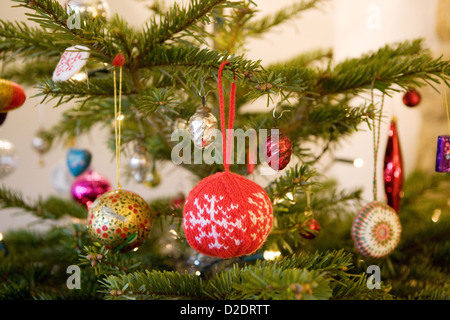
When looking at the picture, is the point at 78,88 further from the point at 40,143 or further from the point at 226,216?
the point at 40,143

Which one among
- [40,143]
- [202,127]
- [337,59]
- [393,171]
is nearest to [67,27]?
[202,127]

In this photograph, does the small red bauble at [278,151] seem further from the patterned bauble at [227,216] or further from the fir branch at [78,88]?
the fir branch at [78,88]

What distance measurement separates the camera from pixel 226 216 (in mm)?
388

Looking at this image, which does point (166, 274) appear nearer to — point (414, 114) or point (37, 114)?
point (414, 114)

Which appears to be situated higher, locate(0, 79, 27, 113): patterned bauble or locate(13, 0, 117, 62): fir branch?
locate(13, 0, 117, 62): fir branch

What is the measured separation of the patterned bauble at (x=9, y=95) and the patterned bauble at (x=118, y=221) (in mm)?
222

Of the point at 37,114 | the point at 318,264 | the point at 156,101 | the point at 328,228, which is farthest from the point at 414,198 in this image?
the point at 37,114

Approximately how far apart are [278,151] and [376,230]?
0.20m

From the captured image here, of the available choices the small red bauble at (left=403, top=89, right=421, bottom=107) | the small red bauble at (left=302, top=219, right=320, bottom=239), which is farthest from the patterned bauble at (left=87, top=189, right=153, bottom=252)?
the small red bauble at (left=403, top=89, right=421, bottom=107)

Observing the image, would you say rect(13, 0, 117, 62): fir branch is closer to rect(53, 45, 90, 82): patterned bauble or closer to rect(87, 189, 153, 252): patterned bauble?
rect(53, 45, 90, 82): patterned bauble

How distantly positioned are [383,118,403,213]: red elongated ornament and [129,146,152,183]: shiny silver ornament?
0.40 m

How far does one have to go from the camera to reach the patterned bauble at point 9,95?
1.81 feet

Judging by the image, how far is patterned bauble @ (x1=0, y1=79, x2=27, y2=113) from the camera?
551 millimetres
